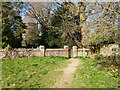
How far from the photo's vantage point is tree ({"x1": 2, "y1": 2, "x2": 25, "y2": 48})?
564 inches

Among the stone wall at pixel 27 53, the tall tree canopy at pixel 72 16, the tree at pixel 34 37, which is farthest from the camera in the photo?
the tree at pixel 34 37

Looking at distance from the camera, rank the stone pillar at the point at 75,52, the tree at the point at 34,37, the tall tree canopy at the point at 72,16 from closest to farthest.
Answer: the stone pillar at the point at 75,52
the tall tree canopy at the point at 72,16
the tree at the point at 34,37

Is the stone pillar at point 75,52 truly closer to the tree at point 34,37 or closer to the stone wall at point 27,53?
the stone wall at point 27,53

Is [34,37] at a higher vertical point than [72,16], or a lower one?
lower

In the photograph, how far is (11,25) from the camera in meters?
15.4

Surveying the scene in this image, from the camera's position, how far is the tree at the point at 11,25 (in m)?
14.3

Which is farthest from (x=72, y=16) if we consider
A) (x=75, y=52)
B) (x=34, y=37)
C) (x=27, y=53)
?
(x=34, y=37)

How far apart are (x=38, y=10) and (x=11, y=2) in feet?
15.1

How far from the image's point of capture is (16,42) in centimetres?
1597

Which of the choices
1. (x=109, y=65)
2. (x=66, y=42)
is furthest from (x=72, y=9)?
(x=109, y=65)

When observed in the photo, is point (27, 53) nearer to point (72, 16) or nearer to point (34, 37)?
point (72, 16)

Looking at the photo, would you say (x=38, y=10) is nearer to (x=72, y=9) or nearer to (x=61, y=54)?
(x=72, y=9)

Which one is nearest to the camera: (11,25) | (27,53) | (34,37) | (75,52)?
(27,53)

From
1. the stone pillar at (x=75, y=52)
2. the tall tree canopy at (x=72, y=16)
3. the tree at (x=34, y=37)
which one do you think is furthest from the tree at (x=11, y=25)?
the stone pillar at (x=75, y=52)
